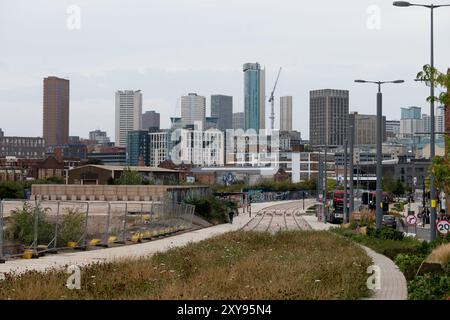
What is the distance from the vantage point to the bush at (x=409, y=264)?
21309mm

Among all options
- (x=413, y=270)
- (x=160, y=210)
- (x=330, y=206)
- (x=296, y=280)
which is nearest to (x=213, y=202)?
(x=330, y=206)

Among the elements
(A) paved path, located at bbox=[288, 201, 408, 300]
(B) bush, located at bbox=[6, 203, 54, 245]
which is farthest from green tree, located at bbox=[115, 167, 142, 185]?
(A) paved path, located at bbox=[288, 201, 408, 300]

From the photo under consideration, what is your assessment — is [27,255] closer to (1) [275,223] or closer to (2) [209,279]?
(2) [209,279]

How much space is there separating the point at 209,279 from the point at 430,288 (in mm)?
4715

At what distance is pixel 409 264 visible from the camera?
79.5ft

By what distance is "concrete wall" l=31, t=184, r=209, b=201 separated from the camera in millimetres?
83938

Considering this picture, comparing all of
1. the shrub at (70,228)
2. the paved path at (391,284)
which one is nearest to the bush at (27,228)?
the shrub at (70,228)

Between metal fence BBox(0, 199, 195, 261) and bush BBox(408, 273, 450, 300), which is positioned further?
metal fence BBox(0, 199, 195, 261)

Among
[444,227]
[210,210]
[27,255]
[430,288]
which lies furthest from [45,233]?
[210,210]

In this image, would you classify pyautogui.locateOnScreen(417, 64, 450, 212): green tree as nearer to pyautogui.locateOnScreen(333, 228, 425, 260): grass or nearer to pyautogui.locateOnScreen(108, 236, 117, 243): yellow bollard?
pyautogui.locateOnScreen(333, 228, 425, 260): grass

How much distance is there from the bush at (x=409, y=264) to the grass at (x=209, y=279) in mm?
1221

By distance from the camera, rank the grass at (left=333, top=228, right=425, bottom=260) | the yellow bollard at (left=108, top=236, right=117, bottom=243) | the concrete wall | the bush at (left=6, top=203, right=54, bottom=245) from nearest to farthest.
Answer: the grass at (left=333, top=228, right=425, bottom=260)
the bush at (left=6, top=203, right=54, bottom=245)
the yellow bollard at (left=108, top=236, right=117, bottom=243)
the concrete wall

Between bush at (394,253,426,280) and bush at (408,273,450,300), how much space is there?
9.23 feet
